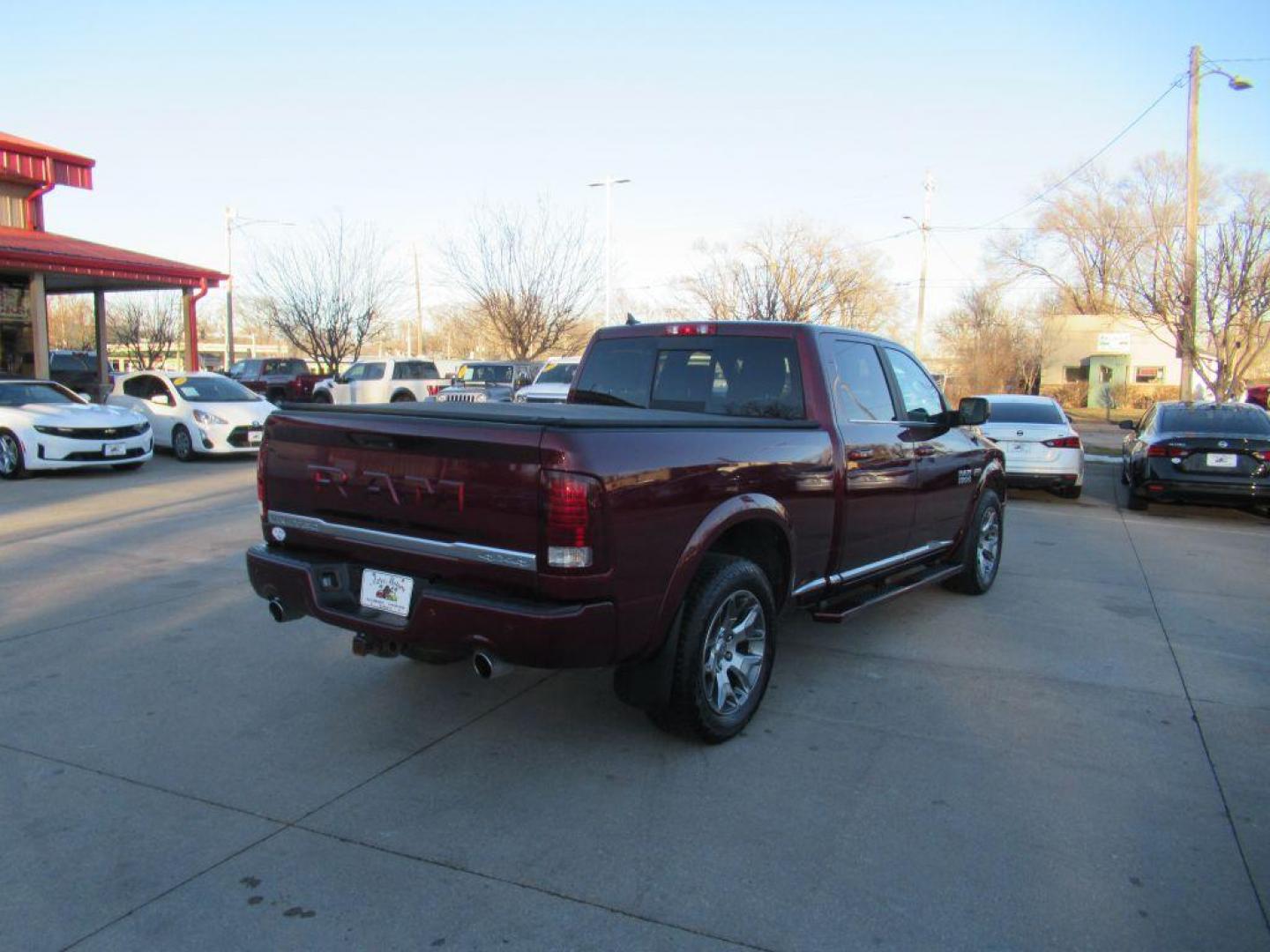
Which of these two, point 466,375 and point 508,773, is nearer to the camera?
point 508,773

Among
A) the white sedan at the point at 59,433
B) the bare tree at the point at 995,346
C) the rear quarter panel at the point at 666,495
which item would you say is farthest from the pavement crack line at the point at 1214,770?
the bare tree at the point at 995,346

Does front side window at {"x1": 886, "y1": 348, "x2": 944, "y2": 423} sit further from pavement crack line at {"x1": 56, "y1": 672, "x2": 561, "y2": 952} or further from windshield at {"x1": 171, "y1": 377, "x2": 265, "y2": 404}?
windshield at {"x1": 171, "y1": 377, "x2": 265, "y2": 404}

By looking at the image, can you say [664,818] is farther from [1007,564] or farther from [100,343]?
[100,343]

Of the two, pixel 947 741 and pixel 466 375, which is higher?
pixel 466 375

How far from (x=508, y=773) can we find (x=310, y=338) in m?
29.8

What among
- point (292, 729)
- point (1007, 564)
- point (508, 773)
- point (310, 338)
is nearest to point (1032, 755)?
point (508, 773)

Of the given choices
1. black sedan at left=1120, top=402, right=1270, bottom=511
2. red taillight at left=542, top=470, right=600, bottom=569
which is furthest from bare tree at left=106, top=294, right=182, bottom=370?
red taillight at left=542, top=470, right=600, bottom=569

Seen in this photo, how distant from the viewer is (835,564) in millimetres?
5027

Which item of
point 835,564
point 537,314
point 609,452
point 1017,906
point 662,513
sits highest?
point 537,314

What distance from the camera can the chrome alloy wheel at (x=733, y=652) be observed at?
4004 mm

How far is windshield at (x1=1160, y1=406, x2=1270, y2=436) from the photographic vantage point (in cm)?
1126

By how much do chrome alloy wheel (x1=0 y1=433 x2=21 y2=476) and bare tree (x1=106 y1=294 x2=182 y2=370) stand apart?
27.7 metres

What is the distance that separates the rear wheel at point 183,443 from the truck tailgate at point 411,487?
12.4 metres

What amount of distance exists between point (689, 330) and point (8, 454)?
36.8 ft
